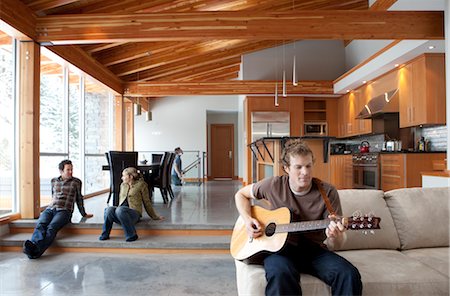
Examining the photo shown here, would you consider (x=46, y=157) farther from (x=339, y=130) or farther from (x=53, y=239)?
(x=339, y=130)

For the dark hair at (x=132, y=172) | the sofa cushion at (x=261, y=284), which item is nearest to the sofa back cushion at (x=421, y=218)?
the sofa cushion at (x=261, y=284)

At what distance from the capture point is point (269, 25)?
437 centimetres

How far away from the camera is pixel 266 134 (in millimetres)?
8984

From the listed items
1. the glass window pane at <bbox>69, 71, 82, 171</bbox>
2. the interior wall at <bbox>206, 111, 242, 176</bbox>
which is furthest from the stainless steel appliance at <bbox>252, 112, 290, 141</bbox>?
the glass window pane at <bbox>69, 71, 82, 171</bbox>

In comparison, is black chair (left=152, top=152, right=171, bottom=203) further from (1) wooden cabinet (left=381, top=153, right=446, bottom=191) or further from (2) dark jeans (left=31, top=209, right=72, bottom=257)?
(1) wooden cabinet (left=381, top=153, right=446, bottom=191)

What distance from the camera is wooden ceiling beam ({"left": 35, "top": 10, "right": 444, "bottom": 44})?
4.34 metres

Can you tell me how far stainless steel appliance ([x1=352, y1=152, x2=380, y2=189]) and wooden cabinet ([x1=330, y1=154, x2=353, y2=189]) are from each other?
23 cm

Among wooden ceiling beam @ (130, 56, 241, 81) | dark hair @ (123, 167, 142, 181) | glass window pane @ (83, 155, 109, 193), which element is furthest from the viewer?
wooden ceiling beam @ (130, 56, 241, 81)

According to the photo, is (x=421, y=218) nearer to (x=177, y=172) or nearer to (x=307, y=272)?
(x=307, y=272)

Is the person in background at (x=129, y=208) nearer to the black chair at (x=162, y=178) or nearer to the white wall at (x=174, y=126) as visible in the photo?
the black chair at (x=162, y=178)

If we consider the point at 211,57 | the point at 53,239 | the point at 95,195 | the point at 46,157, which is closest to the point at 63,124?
the point at 46,157

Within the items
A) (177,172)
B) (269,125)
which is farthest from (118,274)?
(269,125)

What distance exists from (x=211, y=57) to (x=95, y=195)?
164 inches

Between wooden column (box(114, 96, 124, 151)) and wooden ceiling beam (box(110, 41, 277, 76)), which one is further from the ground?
wooden ceiling beam (box(110, 41, 277, 76))
